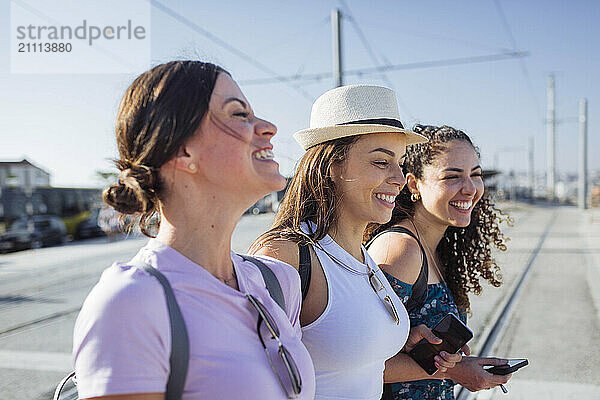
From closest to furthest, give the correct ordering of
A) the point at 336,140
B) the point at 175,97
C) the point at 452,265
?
the point at 175,97 < the point at 336,140 < the point at 452,265

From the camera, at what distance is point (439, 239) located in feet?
9.39

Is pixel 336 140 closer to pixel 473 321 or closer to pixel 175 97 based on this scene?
pixel 175 97

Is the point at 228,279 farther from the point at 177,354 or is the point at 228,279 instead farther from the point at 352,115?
the point at 352,115

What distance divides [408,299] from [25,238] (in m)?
19.4

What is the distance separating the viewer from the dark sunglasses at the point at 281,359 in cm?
128

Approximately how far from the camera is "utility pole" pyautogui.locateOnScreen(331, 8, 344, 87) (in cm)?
1181

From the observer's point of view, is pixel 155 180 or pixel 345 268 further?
pixel 345 268

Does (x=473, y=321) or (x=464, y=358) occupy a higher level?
(x=464, y=358)

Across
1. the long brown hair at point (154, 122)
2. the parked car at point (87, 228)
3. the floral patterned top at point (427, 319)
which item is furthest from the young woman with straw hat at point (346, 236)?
the parked car at point (87, 228)

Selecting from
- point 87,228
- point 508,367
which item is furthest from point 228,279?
point 87,228

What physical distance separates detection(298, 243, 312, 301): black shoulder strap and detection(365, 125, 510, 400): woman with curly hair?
0.57 m

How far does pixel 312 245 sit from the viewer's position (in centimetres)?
201

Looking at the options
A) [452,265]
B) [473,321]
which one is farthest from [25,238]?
[452,265]

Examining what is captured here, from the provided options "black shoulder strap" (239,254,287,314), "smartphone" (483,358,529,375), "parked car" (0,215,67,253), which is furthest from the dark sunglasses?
"parked car" (0,215,67,253)
